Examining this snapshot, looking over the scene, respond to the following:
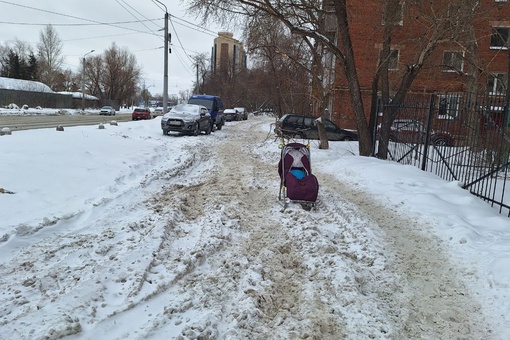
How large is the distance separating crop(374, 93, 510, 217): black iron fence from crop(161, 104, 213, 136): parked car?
10454 millimetres

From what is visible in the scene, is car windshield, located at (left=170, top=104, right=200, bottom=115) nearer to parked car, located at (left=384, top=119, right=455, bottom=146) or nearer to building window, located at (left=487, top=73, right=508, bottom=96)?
parked car, located at (left=384, top=119, right=455, bottom=146)

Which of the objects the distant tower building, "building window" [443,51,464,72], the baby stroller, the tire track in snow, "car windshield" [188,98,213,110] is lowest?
the tire track in snow

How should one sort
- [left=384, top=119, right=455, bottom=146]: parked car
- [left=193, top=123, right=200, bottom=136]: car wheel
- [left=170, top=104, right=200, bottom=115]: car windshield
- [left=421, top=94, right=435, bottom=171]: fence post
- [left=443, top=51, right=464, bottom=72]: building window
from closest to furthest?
[left=384, top=119, right=455, bottom=146]: parked car < [left=421, top=94, right=435, bottom=171]: fence post < [left=443, top=51, right=464, bottom=72]: building window < [left=193, top=123, right=200, bottom=136]: car wheel < [left=170, top=104, right=200, bottom=115]: car windshield

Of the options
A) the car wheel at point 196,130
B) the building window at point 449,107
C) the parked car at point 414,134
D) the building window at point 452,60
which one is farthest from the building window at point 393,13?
the car wheel at point 196,130

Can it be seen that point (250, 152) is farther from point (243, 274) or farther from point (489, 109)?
point (243, 274)

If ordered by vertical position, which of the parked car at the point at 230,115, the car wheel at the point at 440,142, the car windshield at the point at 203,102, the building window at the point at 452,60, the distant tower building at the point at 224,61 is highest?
the distant tower building at the point at 224,61

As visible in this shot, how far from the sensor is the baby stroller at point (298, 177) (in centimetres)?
679

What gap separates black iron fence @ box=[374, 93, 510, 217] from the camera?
26.2 feet

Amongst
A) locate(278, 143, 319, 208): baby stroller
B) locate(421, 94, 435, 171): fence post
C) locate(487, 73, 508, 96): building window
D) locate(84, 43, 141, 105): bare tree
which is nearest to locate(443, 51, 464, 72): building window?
locate(487, 73, 508, 96): building window

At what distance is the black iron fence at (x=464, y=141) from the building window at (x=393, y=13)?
9.37ft

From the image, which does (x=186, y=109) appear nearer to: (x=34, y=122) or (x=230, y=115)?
(x=34, y=122)

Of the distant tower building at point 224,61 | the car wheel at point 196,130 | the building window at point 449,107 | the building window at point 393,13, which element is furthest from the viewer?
the distant tower building at point 224,61

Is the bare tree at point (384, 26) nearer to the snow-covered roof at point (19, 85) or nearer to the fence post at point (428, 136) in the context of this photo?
the fence post at point (428, 136)

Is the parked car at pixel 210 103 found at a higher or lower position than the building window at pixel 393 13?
lower
